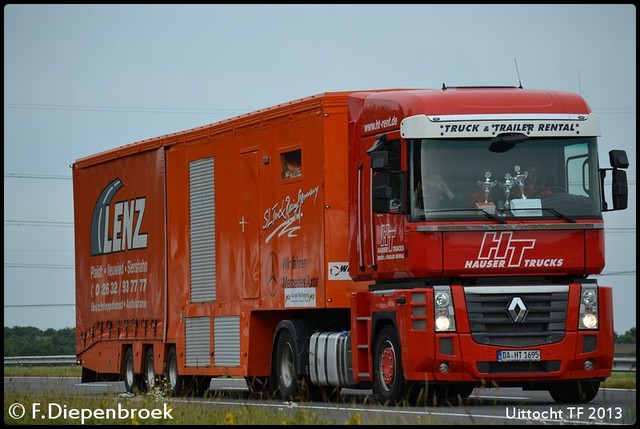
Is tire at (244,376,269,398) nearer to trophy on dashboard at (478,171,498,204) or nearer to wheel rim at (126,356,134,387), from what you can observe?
wheel rim at (126,356,134,387)

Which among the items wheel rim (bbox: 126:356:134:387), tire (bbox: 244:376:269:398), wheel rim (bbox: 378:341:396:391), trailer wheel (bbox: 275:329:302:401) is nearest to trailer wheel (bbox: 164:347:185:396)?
wheel rim (bbox: 126:356:134:387)

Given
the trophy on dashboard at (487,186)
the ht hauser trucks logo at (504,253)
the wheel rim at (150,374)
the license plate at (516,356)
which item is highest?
the trophy on dashboard at (487,186)

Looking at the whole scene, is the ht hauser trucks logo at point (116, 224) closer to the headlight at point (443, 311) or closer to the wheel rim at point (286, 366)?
the wheel rim at point (286, 366)

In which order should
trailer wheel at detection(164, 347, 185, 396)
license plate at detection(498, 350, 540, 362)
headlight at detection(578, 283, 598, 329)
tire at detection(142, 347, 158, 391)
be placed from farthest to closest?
tire at detection(142, 347, 158, 391) < trailer wheel at detection(164, 347, 185, 396) < headlight at detection(578, 283, 598, 329) < license plate at detection(498, 350, 540, 362)

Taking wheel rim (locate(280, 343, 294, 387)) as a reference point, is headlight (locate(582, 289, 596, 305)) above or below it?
above

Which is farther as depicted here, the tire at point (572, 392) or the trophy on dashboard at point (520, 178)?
the tire at point (572, 392)

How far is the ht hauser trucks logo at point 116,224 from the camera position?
28219 mm

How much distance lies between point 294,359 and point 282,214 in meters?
2.08

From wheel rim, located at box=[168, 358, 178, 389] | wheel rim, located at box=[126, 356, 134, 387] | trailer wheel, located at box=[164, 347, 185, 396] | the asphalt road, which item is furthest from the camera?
wheel rim, located at box=[126, 356, 134, 387]

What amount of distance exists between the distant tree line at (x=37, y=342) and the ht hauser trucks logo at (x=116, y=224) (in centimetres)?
3003

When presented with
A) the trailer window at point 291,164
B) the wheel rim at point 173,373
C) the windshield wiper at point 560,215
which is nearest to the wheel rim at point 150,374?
the wheel rim at point 173,373

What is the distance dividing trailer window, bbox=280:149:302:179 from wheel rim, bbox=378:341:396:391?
3.59 meters

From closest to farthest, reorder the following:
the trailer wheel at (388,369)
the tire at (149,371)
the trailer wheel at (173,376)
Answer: the trailer wheel at (388,369)
the trailer wheel at (173,376)
the tire at (149,371)

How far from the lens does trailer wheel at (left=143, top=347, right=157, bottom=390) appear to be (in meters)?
27.0
